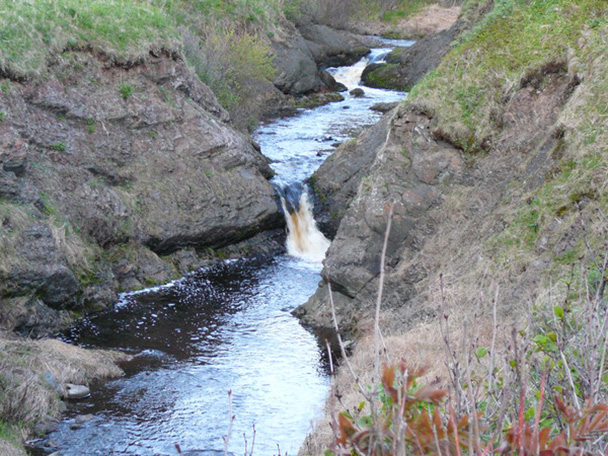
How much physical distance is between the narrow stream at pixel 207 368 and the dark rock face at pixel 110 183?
0.89m

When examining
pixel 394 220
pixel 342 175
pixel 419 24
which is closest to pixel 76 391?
pixel 394 220

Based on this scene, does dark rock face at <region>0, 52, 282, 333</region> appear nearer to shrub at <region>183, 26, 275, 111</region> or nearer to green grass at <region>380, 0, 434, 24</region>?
shrub at <region>183, 26, 275, 111</region>

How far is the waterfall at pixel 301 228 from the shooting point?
18078 millimetres

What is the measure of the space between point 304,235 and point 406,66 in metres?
16.2

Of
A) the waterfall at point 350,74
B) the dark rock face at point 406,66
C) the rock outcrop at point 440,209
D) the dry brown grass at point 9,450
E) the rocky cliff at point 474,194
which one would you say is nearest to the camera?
the dry brown grass at point 9,450

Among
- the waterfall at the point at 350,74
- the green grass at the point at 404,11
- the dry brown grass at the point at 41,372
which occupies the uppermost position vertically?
the green grass at the point at 404,11

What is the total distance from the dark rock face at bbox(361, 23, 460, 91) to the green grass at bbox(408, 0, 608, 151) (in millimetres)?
17558

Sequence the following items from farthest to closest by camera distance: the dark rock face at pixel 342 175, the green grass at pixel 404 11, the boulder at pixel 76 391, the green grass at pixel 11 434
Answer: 1. the green grass at pixel 404 11
2. the dark rock face at pixel 342 175
3. the boulder at pixel 76 391
4. the green grass at pixel 11 434

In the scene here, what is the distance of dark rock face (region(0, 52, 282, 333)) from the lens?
43.3 ft

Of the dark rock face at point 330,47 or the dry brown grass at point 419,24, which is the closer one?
the dark rock face at point 330,47

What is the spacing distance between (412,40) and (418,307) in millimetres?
32380

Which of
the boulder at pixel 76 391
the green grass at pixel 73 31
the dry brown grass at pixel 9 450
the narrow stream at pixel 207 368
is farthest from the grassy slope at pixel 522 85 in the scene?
the green grass at pixel 73 31

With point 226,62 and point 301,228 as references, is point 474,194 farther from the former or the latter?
point 226,62

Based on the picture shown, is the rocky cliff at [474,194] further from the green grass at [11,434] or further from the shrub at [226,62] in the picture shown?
the shrub at [226,62]
